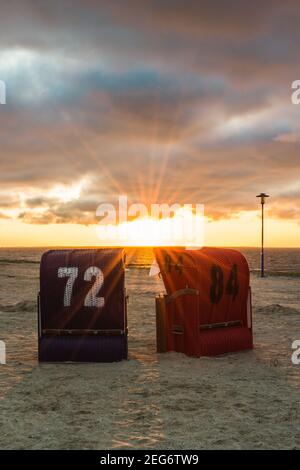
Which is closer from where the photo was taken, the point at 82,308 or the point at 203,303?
the point at 82,308

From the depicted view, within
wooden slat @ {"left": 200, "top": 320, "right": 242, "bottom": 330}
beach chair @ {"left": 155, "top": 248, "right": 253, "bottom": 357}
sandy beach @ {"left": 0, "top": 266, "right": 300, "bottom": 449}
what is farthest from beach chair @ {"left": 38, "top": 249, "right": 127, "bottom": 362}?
wooden slat @ {"left": 200, "top": 320, "right": 242, "bottom": 330}

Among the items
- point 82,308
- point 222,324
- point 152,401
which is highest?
point 82,308

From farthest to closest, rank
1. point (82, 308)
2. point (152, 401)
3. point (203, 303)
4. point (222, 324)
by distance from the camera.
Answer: point (222, 324)
point (203, 303)
point (82, 308)
point (152, 401)

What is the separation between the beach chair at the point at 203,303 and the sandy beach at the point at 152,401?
0.34 m

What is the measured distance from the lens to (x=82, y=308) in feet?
31.6

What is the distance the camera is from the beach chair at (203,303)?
32.8ft

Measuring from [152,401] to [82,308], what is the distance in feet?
9.85

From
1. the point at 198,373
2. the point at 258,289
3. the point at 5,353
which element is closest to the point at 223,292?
the point at 198,373

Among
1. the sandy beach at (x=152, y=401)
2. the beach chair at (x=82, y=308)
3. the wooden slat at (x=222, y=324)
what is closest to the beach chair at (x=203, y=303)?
the wooden slat at (x=222, y=324)

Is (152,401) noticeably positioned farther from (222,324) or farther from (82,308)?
(222,324)

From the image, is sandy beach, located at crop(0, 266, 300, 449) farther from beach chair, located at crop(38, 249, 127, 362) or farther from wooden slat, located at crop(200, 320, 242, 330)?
wooden slat, located at crop(200, 320, 242, 330)

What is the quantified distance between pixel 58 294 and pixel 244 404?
426 cm

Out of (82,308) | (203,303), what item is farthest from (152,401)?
(203,303)
